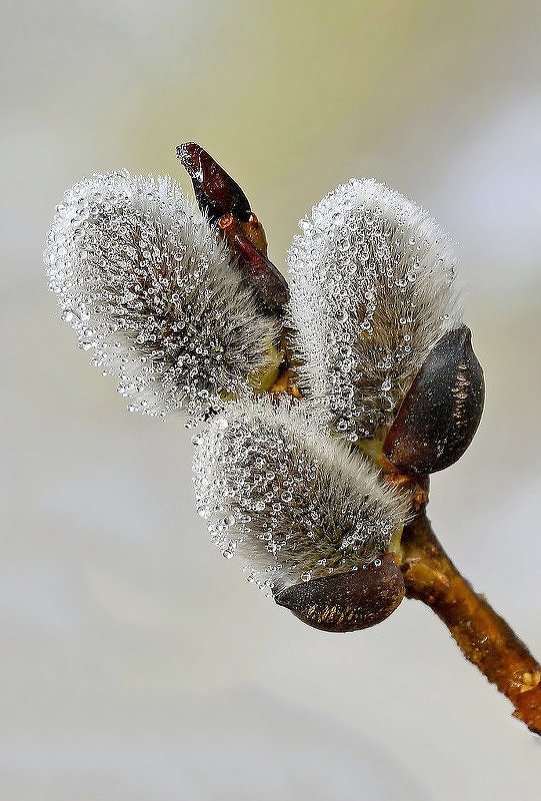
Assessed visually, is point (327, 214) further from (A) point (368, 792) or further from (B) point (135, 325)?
(A) point (368, 792)

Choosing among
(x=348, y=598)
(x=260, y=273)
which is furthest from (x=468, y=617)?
(x=260, y=273)

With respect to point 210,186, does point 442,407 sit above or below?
below

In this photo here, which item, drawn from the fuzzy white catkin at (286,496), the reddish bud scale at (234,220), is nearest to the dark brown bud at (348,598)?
the fuzzy white catkin at (286,496)

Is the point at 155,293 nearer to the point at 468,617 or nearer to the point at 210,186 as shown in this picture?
the point at 210,186

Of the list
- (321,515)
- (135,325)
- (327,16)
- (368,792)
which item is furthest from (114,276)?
(327,16)

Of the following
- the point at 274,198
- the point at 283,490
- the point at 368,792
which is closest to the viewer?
the point at 283,490

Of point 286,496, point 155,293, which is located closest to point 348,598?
point 286,496

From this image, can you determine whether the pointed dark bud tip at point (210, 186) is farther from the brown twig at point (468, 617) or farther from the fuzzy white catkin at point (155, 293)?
the brown twig at point (468, 617)
